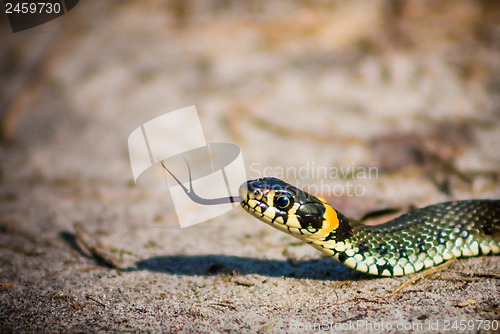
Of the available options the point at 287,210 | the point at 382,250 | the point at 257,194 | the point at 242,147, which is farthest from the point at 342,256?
the point at 242,147

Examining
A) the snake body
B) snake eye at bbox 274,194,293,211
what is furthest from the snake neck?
snake eye at bbox 274,194,293,211

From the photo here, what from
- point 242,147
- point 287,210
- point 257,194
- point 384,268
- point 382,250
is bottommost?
point 242,147

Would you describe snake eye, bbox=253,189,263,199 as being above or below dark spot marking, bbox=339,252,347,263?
above

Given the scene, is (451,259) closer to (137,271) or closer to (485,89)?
(137,271)

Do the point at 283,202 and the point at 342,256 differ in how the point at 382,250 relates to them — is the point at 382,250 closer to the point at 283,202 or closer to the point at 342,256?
the point at 342,256

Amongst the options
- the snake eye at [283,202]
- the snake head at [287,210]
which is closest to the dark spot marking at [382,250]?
Result: the snake head at [287,210]

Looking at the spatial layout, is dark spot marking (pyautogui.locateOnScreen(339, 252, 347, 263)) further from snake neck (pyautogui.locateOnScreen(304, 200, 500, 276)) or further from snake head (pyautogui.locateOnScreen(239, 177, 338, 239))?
snake head (pyautogui.locateOnScreen(239, 177, 338, 239))

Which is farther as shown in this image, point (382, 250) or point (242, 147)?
point (242, 147)

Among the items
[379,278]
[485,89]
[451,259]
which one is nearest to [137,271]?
[379,278]

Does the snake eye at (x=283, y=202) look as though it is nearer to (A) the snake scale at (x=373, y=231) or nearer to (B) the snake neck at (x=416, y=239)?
(A) the snake scale at (x=373, y=231)
